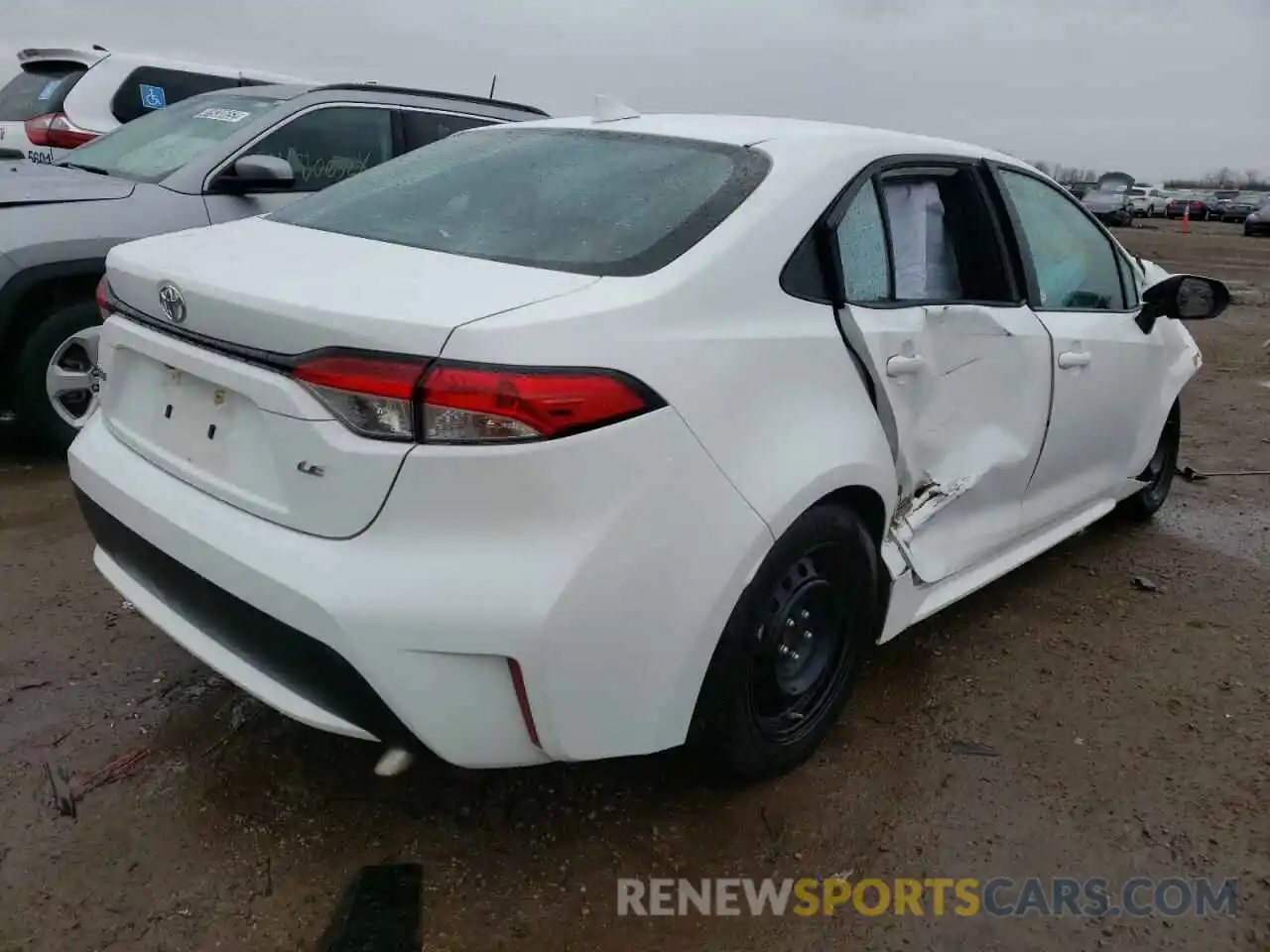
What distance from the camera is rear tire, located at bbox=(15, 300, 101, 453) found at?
4.25m

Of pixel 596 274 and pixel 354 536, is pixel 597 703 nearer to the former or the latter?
pixel 354 536

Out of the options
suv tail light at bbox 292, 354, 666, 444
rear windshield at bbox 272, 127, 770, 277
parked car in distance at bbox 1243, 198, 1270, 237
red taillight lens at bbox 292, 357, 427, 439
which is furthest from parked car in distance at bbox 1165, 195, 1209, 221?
red taillight lens at bbox 292, 357, 427, 439

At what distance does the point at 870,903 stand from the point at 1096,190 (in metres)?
37.9

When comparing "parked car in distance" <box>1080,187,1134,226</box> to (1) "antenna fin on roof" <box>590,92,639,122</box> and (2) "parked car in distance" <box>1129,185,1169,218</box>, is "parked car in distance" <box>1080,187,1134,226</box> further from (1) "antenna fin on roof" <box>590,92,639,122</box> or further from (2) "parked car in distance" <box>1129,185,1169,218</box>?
(1) "antenna fin on roof" <box>590,92,639,122</box>

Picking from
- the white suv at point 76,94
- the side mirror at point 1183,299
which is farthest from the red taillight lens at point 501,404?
the white suv at point 76,94

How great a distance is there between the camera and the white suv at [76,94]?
676cm

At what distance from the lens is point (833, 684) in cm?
268

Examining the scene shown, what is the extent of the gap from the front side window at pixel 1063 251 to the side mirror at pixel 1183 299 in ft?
0.34

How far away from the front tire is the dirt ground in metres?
0.17

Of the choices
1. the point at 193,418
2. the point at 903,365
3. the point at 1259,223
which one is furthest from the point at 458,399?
the point at 1259,223

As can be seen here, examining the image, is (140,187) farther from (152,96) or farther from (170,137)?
(152,96)

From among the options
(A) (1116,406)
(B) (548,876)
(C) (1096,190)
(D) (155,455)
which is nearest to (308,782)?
(B) (548,876)

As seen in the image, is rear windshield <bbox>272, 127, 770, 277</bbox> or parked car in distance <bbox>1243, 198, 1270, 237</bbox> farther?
parked car in distance <bbox>1243, 198, 1270, 237</bbox>

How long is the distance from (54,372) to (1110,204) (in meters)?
34.4
